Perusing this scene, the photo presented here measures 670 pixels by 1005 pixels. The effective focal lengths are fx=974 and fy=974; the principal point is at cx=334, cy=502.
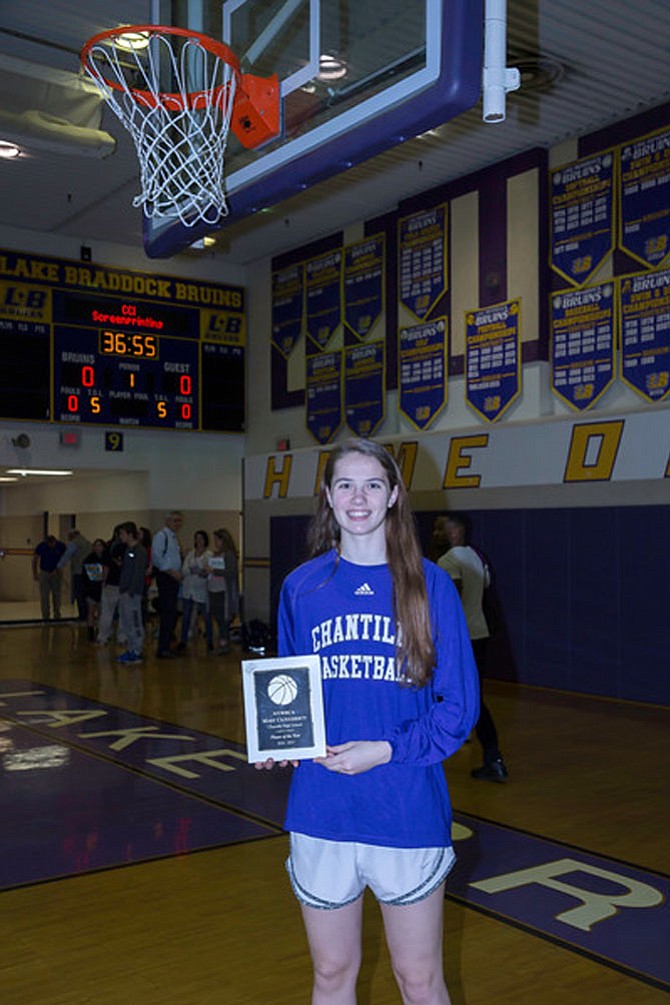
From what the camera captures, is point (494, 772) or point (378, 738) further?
point (494, 772)

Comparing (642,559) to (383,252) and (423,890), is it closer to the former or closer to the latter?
(383,252)

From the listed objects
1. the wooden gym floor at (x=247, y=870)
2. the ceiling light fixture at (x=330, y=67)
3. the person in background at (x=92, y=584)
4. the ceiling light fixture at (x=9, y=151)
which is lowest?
the wooden gym floor at (x=247, y=870)

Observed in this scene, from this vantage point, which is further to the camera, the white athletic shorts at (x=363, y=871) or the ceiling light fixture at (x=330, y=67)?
the ceiling light fixture at (x=330, y=67)

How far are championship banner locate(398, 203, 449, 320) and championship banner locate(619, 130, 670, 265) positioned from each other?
269 cm

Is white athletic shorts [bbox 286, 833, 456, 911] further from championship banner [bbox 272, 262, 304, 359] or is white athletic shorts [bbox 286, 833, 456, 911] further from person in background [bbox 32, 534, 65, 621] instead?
person in background [bbox 32, 534, 65, 621]

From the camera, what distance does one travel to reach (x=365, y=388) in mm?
13836

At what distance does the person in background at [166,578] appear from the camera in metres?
12.9

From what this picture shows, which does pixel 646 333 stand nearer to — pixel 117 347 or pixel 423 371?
pixel 423 371

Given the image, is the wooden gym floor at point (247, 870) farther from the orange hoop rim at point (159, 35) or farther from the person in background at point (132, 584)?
the orange hoop rim at point (159, 35)

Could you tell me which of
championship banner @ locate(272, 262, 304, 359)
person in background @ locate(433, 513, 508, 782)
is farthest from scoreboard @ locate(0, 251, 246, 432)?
person in background @ locate(433, 513, 508, 782)

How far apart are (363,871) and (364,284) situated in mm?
12108

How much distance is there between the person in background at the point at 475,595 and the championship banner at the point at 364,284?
23.4ft

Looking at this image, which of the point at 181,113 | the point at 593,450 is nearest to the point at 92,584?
the point at 593,450

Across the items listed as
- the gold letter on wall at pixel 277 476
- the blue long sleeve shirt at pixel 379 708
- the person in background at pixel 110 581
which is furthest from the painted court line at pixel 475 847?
the gold letter on wall at pixel 277 476
